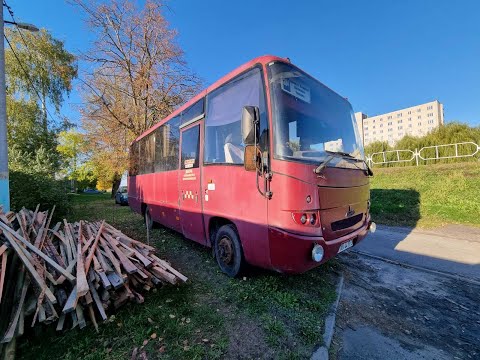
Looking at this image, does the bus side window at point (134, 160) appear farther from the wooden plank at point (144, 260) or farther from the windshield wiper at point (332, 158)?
the windshield wiper at point (332, 158)

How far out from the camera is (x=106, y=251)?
3.46m

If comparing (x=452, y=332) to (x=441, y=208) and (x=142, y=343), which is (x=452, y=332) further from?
(x=441, y=208)

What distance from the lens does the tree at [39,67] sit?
18.7 m

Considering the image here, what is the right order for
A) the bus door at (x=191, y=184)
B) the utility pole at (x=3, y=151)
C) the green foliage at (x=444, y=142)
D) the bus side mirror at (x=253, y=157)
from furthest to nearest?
the green foliage at (x=444, y=142)
the utility pole at (x=3, y=151)
the bus door at (x=191, y=184)
the bus side mirror at (x=253, y=157)

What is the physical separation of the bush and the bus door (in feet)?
23.8

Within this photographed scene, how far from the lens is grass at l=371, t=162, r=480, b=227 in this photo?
7777 millimetres

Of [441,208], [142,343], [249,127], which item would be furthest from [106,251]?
[441,208]

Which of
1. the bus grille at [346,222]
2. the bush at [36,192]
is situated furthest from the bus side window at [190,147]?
the bush at [36,192]

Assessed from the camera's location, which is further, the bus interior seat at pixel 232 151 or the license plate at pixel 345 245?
the bus interior seat at pixel 232 151

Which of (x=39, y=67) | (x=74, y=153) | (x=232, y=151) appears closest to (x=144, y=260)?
(x=232, y=151)

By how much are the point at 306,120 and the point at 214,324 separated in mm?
2874

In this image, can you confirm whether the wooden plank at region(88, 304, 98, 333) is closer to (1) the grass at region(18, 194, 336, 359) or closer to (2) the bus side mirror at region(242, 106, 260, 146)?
(1) the grass at region(18, 194, 336, 359)

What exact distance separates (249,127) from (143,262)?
233cm

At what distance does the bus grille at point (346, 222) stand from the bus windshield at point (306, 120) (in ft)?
2.61
